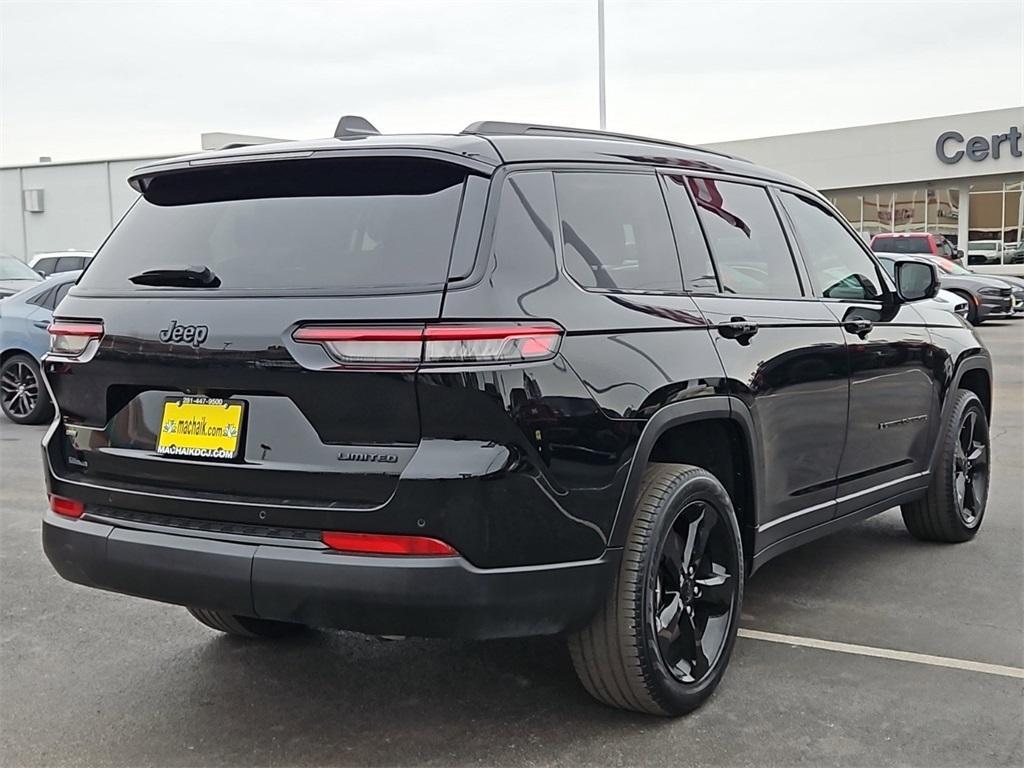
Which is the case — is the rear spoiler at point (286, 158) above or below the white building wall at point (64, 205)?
below

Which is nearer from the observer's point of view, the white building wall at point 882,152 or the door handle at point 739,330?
the door handle at point 739,330

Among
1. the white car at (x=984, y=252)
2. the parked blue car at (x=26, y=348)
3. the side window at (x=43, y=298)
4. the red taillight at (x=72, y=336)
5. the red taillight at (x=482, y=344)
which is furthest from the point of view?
the white car at (x=984, y=252)

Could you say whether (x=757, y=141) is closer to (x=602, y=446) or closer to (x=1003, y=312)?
(x=1003, y=312)

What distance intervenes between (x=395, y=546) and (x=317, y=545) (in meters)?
0.23

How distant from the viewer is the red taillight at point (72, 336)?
360cm

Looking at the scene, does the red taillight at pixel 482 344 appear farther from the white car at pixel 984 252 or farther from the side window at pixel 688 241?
the white car at pixel 984 252

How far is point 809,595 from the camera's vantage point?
5090 millimetres

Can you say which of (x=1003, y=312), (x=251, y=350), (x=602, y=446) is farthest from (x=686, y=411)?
(x=1003, y=312)

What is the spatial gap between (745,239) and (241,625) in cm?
247

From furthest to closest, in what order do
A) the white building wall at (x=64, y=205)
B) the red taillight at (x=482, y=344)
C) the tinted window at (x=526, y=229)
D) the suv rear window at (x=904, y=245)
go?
the white building wall at (x=64, y=205), the suv rear window at (x=904, y=245), the tinted window at (x=526, y=229), the red taillight at (x=482, y=344)

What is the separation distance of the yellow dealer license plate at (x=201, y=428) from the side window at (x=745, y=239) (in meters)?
1.86

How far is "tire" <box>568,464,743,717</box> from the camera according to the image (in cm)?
346

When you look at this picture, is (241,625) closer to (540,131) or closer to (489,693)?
(489,693)

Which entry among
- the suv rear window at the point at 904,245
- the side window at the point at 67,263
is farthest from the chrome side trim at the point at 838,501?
the side window at the point at 67,263
